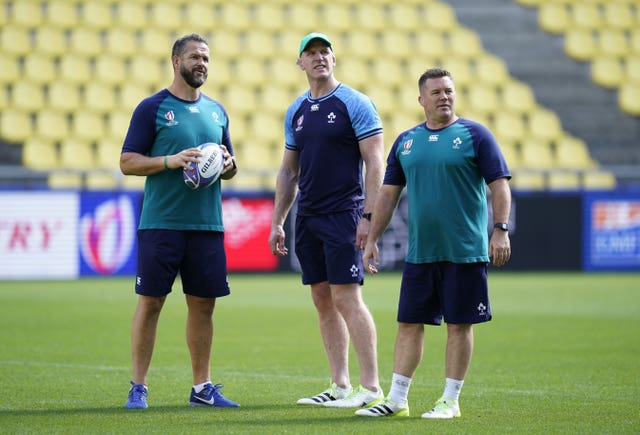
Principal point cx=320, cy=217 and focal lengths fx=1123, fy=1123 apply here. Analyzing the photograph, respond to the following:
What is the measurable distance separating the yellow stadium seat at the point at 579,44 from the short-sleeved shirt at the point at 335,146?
21.2 m

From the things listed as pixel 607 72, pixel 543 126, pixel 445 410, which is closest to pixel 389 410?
pixel 445 410

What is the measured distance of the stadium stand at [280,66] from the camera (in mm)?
22734

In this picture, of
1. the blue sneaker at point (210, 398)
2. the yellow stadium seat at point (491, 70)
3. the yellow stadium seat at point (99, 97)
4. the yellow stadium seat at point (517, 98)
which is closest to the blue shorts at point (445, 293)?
the blue sneaker at point (210, 398)

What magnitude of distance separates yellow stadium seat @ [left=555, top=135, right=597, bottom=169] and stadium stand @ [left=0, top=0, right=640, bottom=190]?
1.9 inches

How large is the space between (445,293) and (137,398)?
6.66 ft

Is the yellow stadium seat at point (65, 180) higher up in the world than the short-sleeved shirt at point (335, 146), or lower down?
higher up

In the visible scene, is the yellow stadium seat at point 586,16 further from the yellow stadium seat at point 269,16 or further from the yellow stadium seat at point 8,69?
the yellow stadium seat at point 8,69

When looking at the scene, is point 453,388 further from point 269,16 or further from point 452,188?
point 269,16

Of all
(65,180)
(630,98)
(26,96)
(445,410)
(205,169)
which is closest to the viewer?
(445,410)

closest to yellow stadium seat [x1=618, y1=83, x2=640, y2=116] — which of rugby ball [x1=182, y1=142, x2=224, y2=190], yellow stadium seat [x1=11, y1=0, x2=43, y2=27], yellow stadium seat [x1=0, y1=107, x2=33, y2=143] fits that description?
yellow stadium seat [x1=11, y1=0, x2=43, y2=27]

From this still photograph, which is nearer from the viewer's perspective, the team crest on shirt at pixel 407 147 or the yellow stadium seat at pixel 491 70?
the team crest on shirt at pixel 407 147

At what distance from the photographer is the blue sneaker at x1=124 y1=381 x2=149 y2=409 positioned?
697 centimetres

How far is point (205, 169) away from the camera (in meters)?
7.14

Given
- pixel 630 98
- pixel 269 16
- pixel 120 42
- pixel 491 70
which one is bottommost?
pixel 630 98
